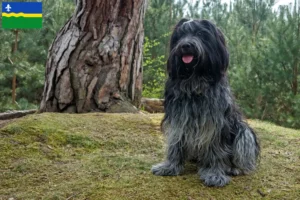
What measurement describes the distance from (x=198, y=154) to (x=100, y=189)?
2.90ft

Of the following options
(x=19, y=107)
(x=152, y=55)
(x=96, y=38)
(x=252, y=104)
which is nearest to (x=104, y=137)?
(x=96, y=38)

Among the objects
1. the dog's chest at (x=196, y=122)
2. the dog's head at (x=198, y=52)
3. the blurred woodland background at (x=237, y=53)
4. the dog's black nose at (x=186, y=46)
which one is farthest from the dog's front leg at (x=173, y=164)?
the blurred woodland background at (x=237, y=53)

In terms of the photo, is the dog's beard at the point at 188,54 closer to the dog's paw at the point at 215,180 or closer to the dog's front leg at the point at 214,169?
the dog's front leg at the point at 214,169

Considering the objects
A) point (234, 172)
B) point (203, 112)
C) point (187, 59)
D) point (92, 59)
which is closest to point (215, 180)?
point (234, 172)

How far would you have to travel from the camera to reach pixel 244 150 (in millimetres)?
3449

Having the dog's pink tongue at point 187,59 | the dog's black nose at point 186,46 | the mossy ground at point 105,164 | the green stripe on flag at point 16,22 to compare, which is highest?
the green stripe on flag at point 16,22

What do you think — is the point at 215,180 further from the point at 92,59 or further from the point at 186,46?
the point at 92,59

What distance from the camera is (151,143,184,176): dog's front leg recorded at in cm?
348

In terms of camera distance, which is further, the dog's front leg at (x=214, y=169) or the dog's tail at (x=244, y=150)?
the dog's tail at (x=244, y=150)

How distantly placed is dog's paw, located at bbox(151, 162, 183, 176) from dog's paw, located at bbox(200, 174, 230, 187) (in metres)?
0.27

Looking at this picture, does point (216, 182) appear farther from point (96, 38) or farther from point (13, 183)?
point (96, 38)

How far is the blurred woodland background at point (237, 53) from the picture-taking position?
35.9ft

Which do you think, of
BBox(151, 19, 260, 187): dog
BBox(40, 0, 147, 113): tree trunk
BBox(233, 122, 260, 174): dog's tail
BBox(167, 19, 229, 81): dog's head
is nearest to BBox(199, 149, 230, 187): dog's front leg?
BBox(151, 19, 260, 187): dog

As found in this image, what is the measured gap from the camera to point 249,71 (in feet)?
38.7
